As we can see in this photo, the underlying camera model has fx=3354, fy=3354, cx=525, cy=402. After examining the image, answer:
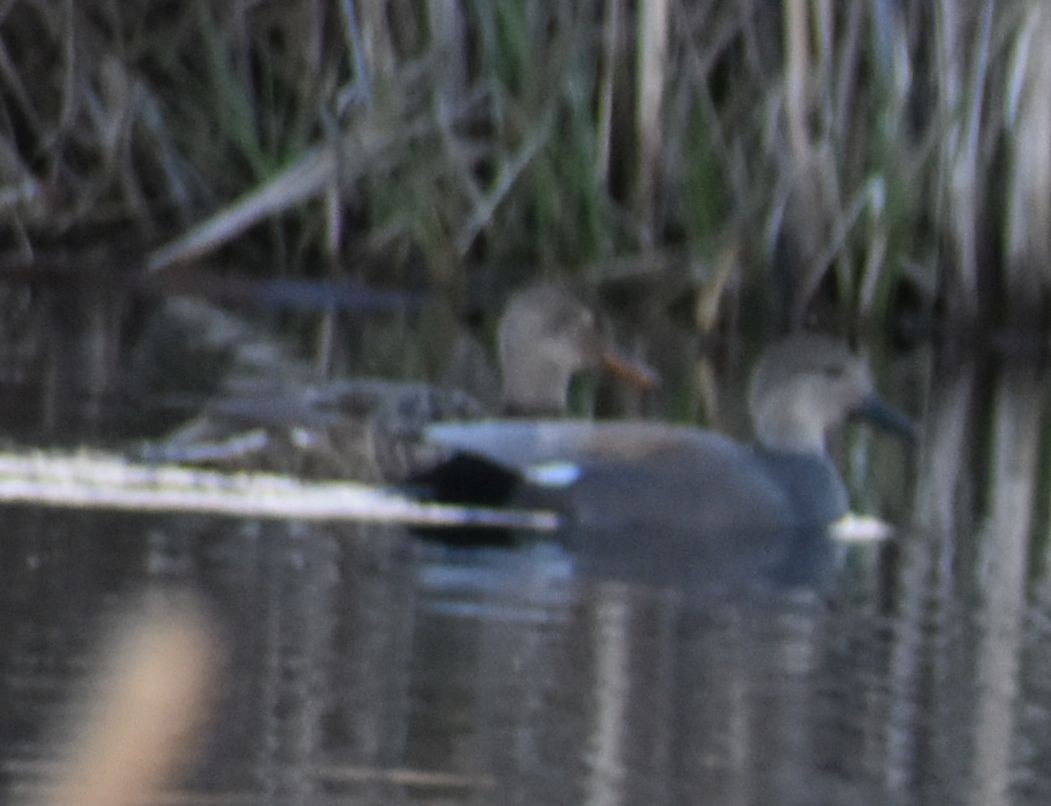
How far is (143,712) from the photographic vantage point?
16.4ft

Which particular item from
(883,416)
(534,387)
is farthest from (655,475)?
(534,387)

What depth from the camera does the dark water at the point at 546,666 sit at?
468 cm

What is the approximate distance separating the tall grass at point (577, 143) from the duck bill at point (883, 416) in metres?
3.21

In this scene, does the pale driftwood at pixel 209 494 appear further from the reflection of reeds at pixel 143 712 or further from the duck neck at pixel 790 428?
the reflection of reeds at pixel 143 712

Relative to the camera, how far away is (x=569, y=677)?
550 centimetres

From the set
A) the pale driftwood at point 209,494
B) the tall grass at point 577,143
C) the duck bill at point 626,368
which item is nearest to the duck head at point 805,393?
the duck bill at point 626,368

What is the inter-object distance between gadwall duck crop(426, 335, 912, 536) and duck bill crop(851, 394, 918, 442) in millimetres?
581

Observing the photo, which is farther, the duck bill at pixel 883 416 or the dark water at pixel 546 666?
the duck bill at pixel 883 416

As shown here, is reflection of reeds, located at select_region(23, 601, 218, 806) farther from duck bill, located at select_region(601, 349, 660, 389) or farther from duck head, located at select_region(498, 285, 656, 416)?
duck bill, located at select_region(601, 349, 660, 389)

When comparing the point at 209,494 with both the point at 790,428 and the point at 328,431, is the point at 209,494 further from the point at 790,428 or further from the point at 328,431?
the point at 790,428

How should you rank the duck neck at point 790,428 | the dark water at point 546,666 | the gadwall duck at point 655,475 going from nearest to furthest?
the dark water at point 546,666
the gadwall duck at point 655,475
the duck neck at point 790,428

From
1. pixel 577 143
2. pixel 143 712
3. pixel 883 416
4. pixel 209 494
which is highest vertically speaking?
pixel 577 143

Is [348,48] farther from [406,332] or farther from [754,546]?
[754,546]

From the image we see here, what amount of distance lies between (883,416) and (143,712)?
4.19 metres
